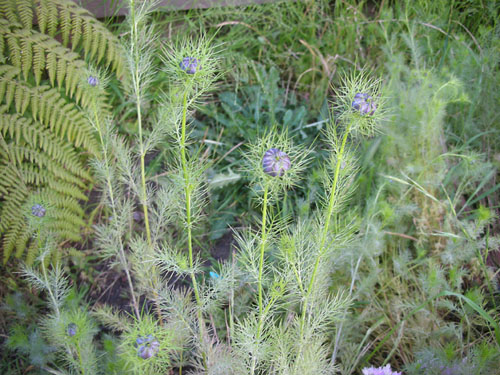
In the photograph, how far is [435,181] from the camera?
2.24 meters

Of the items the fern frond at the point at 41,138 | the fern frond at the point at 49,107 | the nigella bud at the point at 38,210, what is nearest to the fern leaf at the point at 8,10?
the fern frond at the point at 49,107

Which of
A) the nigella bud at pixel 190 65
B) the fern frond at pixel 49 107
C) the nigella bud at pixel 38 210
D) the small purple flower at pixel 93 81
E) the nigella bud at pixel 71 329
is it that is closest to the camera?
the nigella bud at pixel 190 65

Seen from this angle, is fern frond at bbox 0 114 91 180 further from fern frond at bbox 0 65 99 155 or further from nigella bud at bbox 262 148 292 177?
nigella bud at bbox 262 148 292 177

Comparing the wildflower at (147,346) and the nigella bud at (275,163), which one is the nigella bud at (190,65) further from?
the wildflower at (147,346)

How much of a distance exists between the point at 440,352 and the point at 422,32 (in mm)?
2143

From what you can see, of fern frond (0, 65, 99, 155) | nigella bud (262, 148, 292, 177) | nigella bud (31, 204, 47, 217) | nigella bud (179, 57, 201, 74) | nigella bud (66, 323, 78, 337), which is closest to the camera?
nigella bud (262, 148, 292, 177)

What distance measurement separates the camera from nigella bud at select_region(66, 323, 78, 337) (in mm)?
1403

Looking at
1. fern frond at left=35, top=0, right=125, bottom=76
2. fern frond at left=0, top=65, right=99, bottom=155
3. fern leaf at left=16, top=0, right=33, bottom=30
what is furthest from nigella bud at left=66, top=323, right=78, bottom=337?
fern leaf at left=16, top=0, right=33, bottom=30

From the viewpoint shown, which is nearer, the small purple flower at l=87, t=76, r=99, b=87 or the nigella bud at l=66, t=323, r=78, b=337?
the nigella bud at l=66, t=323, r=78, b=337

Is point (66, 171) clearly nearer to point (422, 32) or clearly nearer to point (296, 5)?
point (296, 5)

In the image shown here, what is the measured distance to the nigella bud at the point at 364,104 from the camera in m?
1.06

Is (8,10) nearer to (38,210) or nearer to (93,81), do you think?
(93,81)

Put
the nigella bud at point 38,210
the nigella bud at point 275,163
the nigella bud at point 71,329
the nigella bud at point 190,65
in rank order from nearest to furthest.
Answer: the nigella bud at point 275,163, the nigella bud at point 190,65, the nigella bud at point 71,329, the nigella bud at point 38,210

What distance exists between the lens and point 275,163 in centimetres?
100
